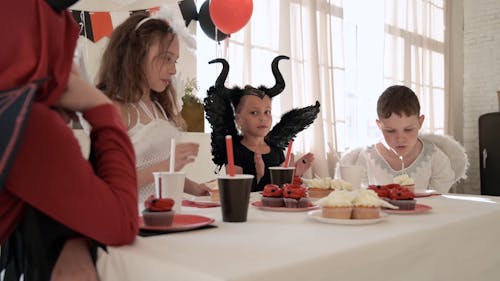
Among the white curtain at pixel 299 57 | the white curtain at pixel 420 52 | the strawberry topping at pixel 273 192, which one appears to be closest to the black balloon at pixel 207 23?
the white curtain at pixel 299 57

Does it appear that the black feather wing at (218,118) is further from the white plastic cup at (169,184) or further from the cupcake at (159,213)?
the cupcake at (159,213)

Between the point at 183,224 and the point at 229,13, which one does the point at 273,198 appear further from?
the point at 229,13

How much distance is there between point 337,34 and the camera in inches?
204

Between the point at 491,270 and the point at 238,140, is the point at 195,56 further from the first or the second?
the point at 491,270

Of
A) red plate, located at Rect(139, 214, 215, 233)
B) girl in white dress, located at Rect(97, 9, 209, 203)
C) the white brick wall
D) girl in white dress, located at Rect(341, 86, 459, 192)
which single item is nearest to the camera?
red plate, located at Rect(139, 214, 215, 233)

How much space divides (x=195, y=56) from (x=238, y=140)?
159 centimetres

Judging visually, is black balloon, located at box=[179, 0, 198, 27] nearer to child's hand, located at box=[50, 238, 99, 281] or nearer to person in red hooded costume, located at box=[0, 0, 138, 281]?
person in red hooded costume, located at box=[0, 0, 138, 281]

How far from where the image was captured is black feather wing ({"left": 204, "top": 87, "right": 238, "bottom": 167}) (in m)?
2.39

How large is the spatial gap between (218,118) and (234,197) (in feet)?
4.12

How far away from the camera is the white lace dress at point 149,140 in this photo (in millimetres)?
1821

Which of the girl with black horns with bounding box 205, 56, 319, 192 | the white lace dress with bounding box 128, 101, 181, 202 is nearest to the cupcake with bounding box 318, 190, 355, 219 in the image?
the white lace dress with bounding box 128, 101, 181, 202

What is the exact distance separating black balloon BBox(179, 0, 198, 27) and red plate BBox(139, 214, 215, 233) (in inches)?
114

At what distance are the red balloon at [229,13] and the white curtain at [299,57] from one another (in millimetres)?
579

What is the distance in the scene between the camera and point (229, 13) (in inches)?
134
